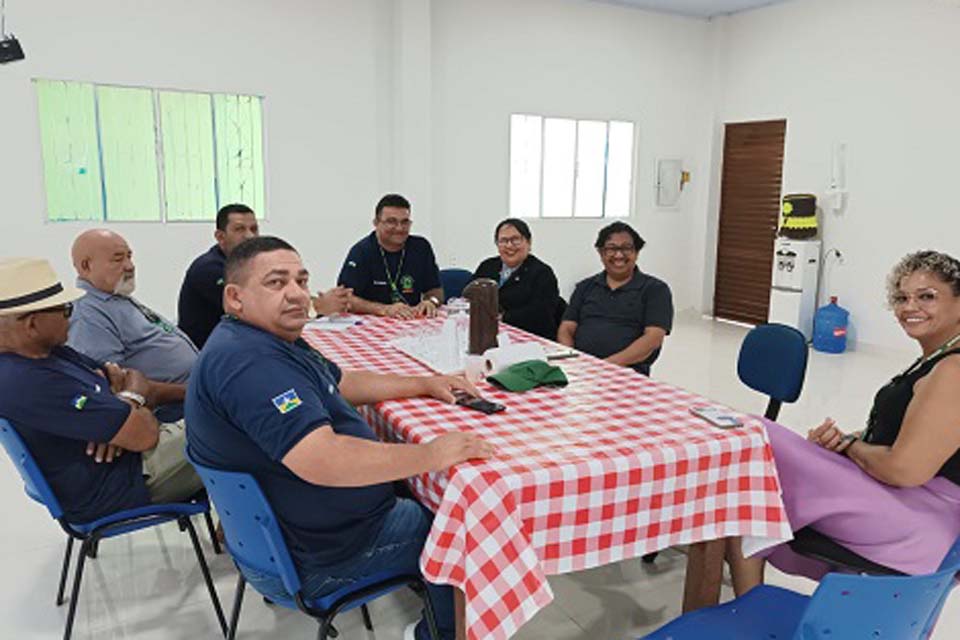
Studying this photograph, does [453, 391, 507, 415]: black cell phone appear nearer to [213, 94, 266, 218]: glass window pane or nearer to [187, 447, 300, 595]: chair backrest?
[187, 447, 300, 595]: chair backrest

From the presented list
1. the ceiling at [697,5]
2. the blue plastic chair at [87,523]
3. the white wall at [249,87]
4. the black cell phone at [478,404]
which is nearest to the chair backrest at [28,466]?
the blue plastic chair at [87,523]

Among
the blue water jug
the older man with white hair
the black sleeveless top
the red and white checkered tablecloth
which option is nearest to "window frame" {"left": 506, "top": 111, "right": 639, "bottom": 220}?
the blue water jug

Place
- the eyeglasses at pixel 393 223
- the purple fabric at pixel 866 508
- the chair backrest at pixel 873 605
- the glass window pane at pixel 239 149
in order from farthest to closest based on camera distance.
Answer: the glass window pane at pixel 239 149 < the eyeglasses at pixel 393 223 < the purple fabric at pixel 866 508 < the chair backrest at pixel 873 605

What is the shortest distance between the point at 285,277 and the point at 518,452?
0.71 metres

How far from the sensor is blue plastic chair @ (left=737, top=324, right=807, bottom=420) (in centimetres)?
267

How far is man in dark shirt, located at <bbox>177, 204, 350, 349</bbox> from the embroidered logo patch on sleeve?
1.89 metres

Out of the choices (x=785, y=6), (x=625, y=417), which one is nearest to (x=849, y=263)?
(x=785, y=6)

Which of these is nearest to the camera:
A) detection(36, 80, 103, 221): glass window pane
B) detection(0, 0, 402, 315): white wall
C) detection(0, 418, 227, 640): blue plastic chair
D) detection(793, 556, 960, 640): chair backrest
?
detection(793, 556, 960, 640): chair backrest

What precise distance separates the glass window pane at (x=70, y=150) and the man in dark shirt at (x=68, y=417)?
3.69 meters

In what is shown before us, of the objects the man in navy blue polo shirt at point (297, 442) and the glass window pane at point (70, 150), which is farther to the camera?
the glass window pane at point (70, 150)

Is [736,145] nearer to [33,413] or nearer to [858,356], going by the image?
[858,356]

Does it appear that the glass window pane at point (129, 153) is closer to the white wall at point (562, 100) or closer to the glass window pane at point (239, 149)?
the glass window pane at point (239, 149)

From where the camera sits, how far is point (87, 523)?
2.08 meters

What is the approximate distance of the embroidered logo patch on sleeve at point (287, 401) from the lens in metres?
1.53
